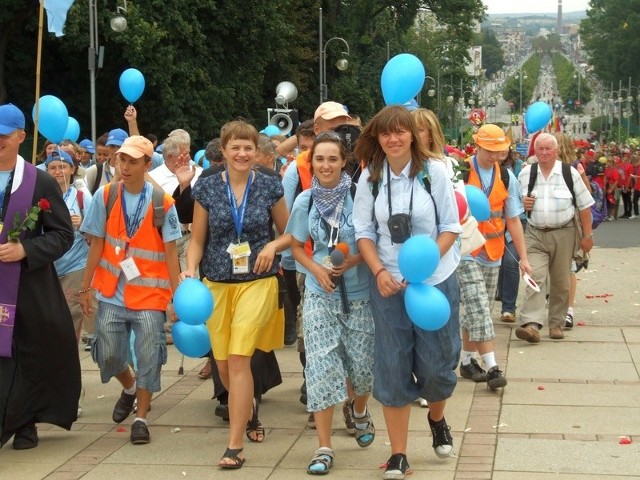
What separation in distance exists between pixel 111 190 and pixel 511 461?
2767 mm

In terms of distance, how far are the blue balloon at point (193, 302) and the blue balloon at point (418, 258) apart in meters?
1.11

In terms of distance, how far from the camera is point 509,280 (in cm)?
1214

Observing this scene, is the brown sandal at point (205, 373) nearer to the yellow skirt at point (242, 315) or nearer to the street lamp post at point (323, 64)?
the yellow skirt at point (242, 315)

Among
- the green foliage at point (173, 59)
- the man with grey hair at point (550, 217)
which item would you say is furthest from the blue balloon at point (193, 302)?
the green foliage at point (173, 59)

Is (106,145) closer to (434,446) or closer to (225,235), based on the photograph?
(225,235)

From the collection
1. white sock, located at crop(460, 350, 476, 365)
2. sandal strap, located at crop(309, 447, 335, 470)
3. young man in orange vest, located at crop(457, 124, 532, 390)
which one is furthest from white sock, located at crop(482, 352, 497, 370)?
sandal strap, located at crop(309, 447, 335, 470)

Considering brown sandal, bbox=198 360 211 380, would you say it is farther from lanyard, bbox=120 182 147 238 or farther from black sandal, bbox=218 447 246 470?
black sandal, bbox=218 447 246 470

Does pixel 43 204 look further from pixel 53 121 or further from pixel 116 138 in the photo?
pixel 116 138

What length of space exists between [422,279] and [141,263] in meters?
2.03

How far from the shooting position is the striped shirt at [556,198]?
10.8 meters

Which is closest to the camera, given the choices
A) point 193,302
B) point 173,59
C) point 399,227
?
point 399,227

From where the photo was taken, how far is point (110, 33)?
34719 millimetres

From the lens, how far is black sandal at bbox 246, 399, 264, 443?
24.4 ft

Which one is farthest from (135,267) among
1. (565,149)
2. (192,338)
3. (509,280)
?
(509,280)
